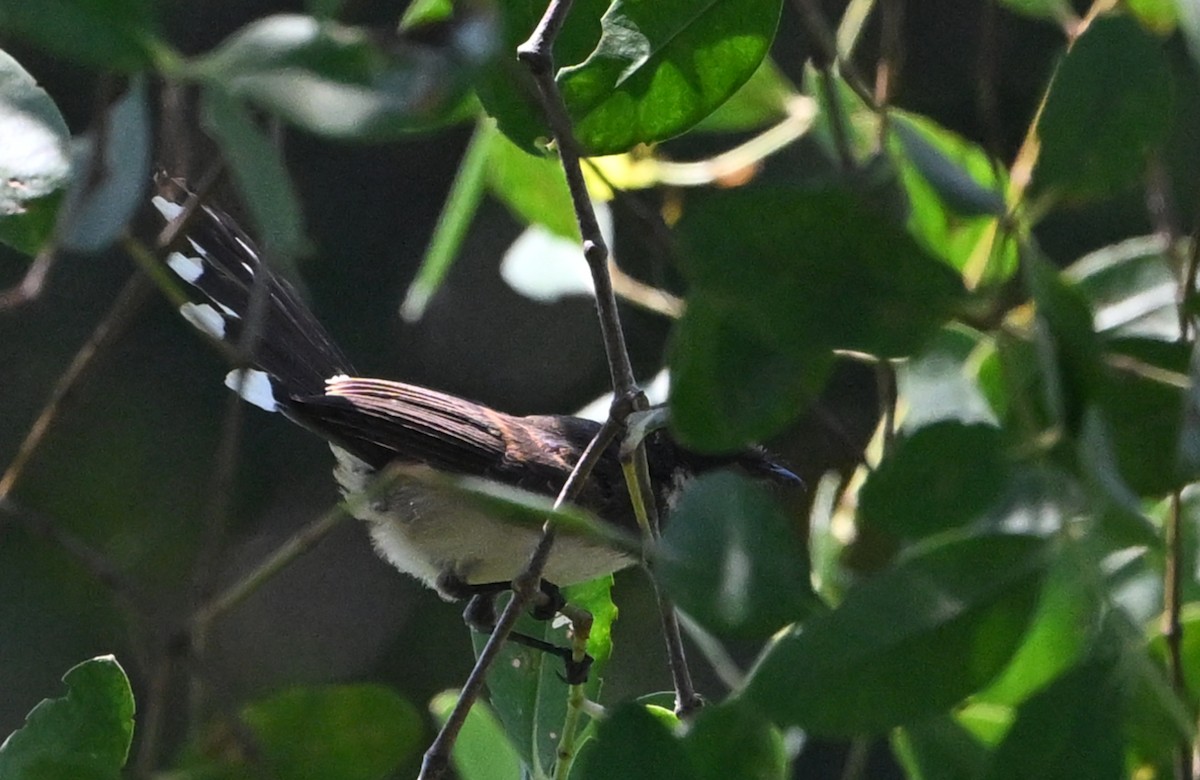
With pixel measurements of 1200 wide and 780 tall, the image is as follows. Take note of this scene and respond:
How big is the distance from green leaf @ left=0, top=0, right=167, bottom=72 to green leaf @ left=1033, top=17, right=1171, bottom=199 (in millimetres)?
360

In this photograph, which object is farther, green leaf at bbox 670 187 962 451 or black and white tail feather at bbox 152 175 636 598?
black and white tail feather at bbox 152 175 636 598

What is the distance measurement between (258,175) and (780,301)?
20 cm

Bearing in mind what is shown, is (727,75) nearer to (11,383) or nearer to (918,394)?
(918,394)

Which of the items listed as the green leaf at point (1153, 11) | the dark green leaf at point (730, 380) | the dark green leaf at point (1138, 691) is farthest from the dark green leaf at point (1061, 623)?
the green leaf at point (1153, 11)

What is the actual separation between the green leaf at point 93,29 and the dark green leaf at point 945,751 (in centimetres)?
44

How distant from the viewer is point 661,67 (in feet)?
3.20

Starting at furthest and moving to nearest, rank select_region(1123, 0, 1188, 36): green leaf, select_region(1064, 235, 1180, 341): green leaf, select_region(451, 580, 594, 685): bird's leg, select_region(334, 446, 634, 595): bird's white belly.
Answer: select_region(334, 446, 634, 595): bird's white belly
select_region(451, 580, 594, 685): bird's leg
select_region(1123, 0, 1188, 36): green leaf
select_region(1064, 235, 1180, 341): green leaf

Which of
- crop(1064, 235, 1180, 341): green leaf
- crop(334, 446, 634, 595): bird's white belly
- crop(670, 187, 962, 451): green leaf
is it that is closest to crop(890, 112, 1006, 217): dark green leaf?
crop(670, 187, 962, 451): green leaf

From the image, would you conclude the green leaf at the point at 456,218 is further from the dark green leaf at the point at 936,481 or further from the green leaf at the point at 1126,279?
the dark green leaf at the point at 936,481

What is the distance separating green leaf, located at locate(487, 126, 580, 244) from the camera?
164 cm

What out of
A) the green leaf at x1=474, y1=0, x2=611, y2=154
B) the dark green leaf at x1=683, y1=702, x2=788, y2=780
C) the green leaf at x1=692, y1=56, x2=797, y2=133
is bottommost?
the dark green leaf at x1=683, y1=702, x2=788, y2=780

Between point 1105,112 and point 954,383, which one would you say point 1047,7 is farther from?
point 1105,112

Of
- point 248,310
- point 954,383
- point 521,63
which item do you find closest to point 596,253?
point 521,63

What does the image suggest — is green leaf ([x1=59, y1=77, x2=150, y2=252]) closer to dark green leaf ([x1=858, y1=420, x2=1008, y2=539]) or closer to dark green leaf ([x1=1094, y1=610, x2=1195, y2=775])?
dark green leaf ([x1=858, y1=420, x2=1008, y2=539])
